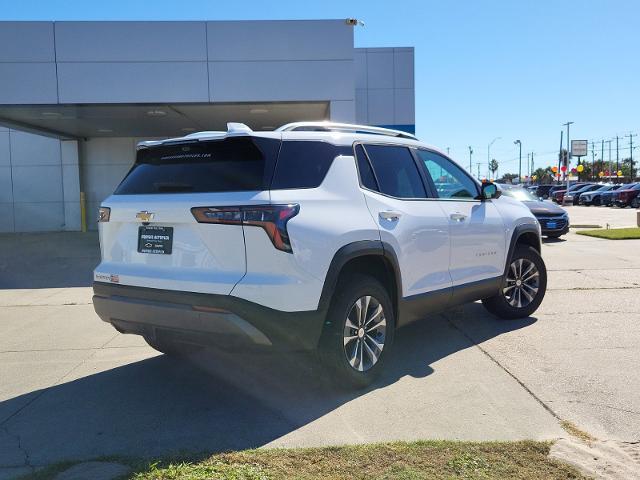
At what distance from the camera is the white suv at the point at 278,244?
3.71 meters

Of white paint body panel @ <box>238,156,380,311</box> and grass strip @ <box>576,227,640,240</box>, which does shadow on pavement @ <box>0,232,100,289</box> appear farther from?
grass strip @ <box>576,227,640,240</box>

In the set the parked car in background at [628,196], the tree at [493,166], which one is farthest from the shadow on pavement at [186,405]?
the tree at [493,166]

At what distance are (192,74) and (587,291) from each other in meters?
9.07

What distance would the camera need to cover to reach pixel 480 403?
4.19 metres

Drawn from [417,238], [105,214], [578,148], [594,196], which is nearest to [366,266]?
[417,238]

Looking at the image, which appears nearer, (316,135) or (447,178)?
(316,135)

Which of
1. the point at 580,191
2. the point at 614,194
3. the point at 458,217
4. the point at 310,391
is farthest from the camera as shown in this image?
the point at 580,191

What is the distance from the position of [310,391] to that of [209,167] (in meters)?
1.94

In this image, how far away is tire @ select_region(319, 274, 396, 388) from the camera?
4.16 metres

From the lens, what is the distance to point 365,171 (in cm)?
459

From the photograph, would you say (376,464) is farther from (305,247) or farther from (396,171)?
(396,171)

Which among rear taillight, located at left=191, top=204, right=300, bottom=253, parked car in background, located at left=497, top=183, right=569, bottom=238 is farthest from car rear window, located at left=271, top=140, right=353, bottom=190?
parked car in background, located at left=497, top=183, right=569, bottom=238

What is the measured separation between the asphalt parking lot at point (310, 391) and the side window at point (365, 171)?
1527 millimetres

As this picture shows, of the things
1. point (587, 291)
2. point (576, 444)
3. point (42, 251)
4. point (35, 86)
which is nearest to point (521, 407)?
point (576, 444)
